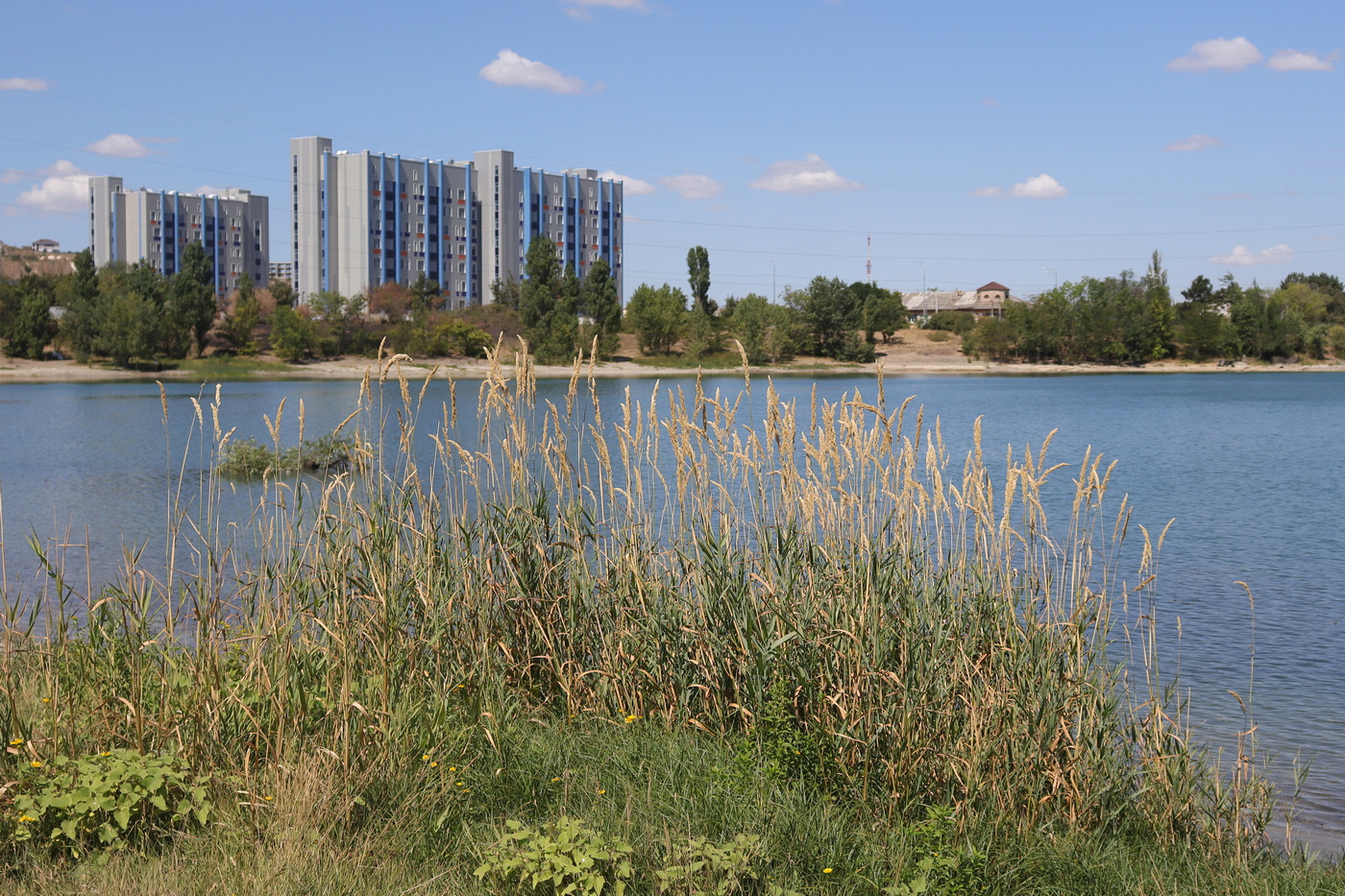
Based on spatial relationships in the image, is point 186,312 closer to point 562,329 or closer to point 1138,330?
point 562,329

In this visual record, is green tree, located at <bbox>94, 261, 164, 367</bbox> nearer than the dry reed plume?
No

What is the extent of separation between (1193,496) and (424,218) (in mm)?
99578

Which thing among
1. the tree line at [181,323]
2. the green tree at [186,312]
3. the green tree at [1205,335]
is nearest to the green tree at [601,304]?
the tree line at [181,323]

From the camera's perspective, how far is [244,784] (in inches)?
149

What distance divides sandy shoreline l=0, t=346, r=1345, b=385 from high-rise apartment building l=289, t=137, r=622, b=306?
32545 mm

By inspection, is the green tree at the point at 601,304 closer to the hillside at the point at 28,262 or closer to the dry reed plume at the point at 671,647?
the hillside at the point at 28,262

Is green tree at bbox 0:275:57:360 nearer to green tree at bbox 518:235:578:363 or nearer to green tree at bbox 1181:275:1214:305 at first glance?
green tree at bbox 518:235:578:363

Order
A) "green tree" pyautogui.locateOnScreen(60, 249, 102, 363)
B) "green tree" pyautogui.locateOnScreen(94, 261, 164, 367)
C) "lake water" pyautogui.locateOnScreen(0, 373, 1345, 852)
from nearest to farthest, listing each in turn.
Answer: "lake water" pyautogui.locateOnScreen(0, 373, 1345, 852) < "green tree" pyautogui.locateOnScreen(94, 261, 164, 367) < "green tree" pyautogui.locateOnScreen(60, 249, 102, 363)

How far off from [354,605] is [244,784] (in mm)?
1612

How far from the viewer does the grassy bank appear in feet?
11.4

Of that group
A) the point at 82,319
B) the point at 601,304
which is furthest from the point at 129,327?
the point at 601,304

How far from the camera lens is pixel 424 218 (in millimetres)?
109000

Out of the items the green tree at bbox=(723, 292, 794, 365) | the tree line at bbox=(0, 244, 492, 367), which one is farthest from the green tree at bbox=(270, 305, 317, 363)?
the green tree at bbox=(723, 292, 794, 365)

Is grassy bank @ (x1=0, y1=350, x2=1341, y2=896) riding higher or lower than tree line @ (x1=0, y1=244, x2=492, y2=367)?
lower
